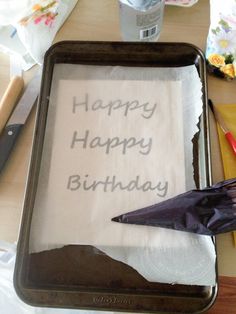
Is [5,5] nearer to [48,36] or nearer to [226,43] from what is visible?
[48,36]

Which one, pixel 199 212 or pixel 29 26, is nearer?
pixel 199 212

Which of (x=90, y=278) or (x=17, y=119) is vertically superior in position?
(x=17, y=119)

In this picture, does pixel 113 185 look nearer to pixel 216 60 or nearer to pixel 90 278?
pixel 90 278

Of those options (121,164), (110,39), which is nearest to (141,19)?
(110,39)

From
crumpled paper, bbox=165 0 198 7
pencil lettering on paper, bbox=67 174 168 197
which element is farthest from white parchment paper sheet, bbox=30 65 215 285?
crumpled paper, bbox=165 0 198 7

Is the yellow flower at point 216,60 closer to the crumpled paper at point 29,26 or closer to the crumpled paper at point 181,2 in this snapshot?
the crumpled paper at point 181,2
